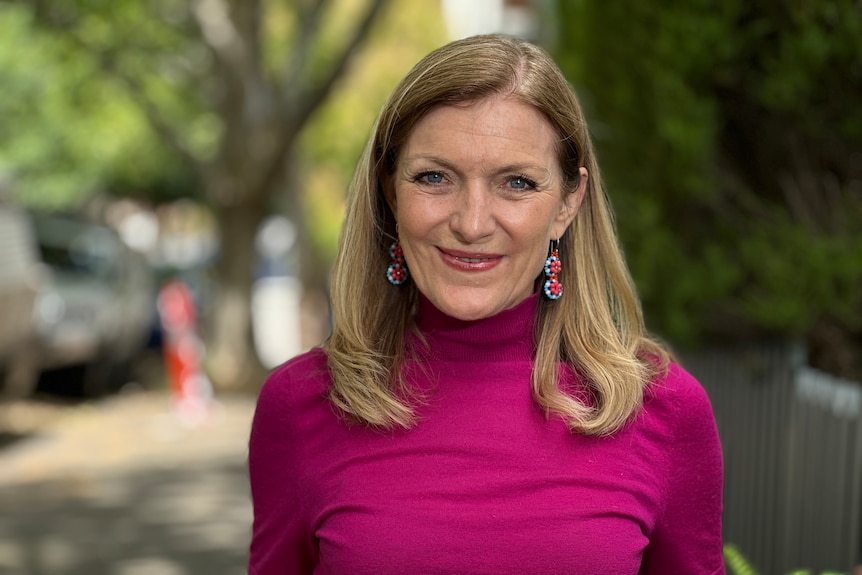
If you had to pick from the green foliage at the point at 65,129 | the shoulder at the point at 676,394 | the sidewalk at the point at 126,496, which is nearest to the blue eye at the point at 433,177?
the shoulder at the point at 676,394

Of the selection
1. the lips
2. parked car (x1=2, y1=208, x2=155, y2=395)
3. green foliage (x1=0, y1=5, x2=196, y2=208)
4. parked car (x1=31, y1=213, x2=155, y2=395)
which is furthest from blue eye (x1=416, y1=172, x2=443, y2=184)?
green foliage (x1=0, y1=5, x2=196, y2=208)

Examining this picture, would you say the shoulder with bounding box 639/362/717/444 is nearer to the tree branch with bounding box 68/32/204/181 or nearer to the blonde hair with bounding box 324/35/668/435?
the blonde hair with bounding box 324/35/668/435

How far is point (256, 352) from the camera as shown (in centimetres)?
1652

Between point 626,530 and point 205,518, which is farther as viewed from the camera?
point 205,518

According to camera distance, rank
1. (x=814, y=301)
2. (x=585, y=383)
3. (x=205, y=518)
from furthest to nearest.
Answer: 1. (x=205, y=518)
2. (x=814, y=301)
3. (x=585, y=383)

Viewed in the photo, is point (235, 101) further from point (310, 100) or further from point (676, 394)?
point (676, 394)

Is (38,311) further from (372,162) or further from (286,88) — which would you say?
(372,162)

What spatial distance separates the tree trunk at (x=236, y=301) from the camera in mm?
16156

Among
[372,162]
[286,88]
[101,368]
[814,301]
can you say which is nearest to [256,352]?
[101,368]

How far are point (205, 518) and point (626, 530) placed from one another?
7.38 m

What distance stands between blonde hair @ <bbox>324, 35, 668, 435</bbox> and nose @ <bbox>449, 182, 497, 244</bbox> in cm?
15

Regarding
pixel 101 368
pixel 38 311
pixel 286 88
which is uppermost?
pixel 286 88

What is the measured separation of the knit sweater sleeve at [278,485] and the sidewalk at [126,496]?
17.6 ft

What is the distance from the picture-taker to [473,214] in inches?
90.4
